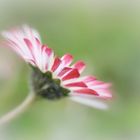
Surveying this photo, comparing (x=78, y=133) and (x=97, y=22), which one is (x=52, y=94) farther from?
(x=97, y=22)

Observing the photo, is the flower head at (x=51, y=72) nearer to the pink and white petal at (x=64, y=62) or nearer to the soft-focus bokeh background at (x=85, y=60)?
the pink and white petal at (x=64, y=62)

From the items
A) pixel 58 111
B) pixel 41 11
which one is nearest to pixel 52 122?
pixel 58 111

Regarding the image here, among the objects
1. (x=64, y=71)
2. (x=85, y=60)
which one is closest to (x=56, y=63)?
(x=64, y=71)

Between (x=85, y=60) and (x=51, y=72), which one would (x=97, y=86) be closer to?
(x=51, y=72)

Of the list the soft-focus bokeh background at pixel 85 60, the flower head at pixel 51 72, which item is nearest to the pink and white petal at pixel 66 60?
the flower head at pixel 51 72

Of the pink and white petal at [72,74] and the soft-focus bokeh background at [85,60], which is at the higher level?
the soft-focus bokeh background at [85,60]

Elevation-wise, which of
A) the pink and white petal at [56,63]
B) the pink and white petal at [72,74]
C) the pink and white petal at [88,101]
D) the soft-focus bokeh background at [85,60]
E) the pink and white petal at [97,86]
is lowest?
the pink and white petal at [72,74]
